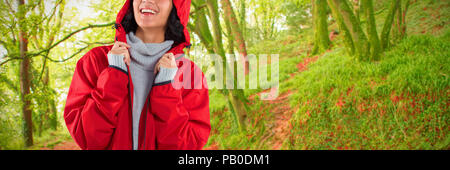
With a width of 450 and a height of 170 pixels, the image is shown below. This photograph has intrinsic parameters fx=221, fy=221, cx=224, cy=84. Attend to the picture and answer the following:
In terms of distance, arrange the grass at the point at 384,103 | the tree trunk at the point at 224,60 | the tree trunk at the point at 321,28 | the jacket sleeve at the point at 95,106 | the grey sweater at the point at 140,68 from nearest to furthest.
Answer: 1. the jacket sleeve at the point at 95,106
2. the grey sweater at the point at 140,68
3. the grass at the point at 384,103
4. the tree trunk at the point at 224,60
5. the tree trunk at the point at 321,28

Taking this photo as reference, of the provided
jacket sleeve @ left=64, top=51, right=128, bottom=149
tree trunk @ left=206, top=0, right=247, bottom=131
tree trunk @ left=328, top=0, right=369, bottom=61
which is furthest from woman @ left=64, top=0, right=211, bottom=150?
tree trunk @ left=328, top=0, right=369, bottom=61

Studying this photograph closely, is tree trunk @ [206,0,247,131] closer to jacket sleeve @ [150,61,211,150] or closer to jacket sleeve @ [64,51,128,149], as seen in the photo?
jacket sleeve @ [150,61,211,150]

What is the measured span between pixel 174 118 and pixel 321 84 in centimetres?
352

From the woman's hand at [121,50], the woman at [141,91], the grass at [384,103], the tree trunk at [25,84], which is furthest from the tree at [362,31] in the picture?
the tree trunk at [25,84]

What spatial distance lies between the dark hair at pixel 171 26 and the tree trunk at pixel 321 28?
5570mm

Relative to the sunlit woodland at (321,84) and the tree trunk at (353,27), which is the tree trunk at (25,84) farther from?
the tree trunk at (353,27)

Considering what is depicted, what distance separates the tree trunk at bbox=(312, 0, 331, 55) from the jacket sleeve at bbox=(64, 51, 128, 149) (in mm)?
5925

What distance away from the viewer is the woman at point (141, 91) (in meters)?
0.97

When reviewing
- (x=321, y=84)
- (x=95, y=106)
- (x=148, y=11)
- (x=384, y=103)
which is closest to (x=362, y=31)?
(x=321, y=84)

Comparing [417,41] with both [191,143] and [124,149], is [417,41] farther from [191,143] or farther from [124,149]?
[124,149]

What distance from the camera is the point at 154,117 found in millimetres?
1052

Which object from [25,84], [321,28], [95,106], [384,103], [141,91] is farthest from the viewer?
[321,28]

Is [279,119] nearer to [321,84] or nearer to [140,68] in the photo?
[321,84]

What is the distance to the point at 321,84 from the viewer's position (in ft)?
12.9
